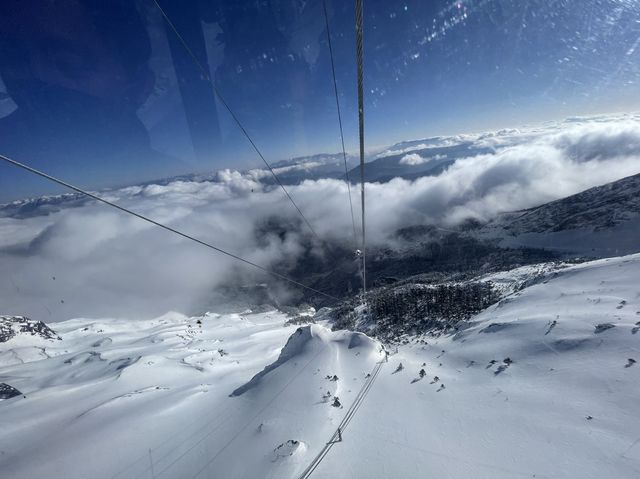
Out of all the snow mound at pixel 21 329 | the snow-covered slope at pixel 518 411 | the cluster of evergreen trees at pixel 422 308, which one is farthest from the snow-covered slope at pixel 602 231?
the snow mound at pixel 21 329

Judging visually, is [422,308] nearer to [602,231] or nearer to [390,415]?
[390,415]

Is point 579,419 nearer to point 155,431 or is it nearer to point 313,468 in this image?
point 313,468

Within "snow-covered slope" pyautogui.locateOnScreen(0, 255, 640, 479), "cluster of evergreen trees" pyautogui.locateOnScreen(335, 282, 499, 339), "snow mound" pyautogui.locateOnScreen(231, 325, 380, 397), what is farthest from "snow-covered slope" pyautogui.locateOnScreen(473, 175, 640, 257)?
"snow mound" pyautogui.locateOnScreen(231, 325, 380, 397)

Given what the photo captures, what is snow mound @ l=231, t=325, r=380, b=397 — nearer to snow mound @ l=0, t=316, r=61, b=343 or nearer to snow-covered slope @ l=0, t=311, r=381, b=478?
snow-covered slope @ l=0, t=311, r=381, b=478

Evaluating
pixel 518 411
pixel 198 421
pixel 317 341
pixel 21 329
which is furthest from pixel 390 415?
pixel 21 329

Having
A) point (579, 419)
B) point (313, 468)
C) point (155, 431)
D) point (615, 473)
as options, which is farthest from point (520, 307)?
point (155, 431)

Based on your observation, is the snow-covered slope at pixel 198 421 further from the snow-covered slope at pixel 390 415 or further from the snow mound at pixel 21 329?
the snow mound at pixel 21 329

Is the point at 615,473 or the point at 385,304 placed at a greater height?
the point at 615,473

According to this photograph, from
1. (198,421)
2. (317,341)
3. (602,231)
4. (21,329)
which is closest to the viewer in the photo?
(198,421)

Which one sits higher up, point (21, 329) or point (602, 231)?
point (602, 231)
